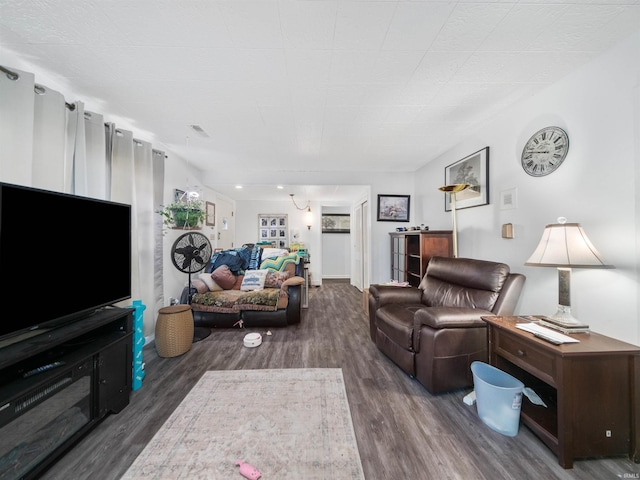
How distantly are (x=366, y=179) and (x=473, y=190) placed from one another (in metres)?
1.86

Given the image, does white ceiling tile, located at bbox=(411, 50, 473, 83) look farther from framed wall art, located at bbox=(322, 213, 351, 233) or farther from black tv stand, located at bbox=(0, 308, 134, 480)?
framed wall art, located at bbox=(322, 213, 351, 233)

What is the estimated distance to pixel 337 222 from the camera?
6699 millimetres

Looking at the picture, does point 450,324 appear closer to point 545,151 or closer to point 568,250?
point 568,250

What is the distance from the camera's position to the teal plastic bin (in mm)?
1404

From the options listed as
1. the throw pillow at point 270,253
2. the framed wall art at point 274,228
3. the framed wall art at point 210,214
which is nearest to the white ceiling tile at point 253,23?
the throw pillow at point 270,253

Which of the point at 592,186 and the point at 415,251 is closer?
the point at 592,186

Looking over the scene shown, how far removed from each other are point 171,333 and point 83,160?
1.73 m

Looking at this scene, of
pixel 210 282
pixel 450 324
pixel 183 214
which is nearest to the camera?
pixel 450 324

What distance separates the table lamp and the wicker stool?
3.11 metres

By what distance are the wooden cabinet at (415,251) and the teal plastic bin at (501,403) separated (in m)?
1.61

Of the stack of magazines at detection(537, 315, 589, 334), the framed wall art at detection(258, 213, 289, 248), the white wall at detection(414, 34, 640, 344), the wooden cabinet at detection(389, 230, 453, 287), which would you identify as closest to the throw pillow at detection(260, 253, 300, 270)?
the wooden cabinet at detection(389, 230, 453, 287)

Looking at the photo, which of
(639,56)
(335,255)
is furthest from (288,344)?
(335,255)

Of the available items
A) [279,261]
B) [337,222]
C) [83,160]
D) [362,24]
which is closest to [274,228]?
[337,222]

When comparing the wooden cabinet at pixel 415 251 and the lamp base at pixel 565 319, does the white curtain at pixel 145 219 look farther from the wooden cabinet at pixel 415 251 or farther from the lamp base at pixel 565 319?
the lamp base at pixel 565 319
